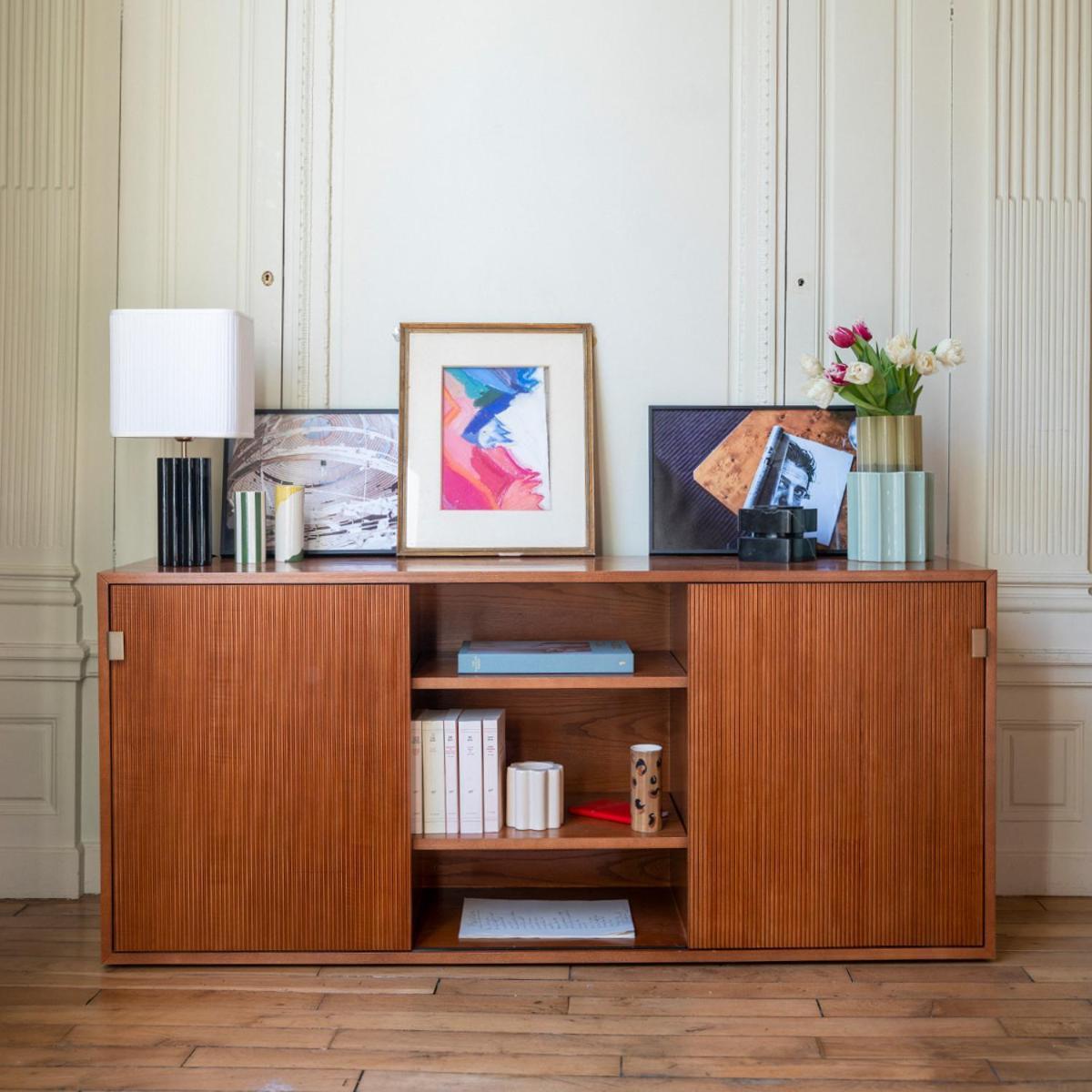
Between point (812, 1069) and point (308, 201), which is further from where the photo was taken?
point (308, 201)

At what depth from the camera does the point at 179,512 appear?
269 centimetres

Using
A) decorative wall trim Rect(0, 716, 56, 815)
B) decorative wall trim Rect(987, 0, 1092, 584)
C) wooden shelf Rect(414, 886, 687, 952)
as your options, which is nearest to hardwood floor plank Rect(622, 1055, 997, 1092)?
wooden shelf Rect(414, 886, 687, 952)

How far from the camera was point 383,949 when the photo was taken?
257 cm

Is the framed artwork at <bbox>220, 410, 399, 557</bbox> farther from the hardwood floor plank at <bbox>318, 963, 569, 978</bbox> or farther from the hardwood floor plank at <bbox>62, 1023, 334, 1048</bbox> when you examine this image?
the hardwood floor plank at <bbox>62, 1023, 334, 1048</bbox>

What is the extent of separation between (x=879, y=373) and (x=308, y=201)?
1520mm

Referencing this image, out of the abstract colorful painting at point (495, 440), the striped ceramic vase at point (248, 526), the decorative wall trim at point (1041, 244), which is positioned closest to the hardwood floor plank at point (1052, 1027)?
the decorative wall trim at point (1041, 244)

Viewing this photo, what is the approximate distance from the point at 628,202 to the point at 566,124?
259 millimetres

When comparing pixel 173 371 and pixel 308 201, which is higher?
pixel 308 201

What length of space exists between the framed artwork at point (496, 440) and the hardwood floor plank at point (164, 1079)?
4.14ft

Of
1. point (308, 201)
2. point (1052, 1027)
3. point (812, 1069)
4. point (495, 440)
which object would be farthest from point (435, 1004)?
point (308, 201)

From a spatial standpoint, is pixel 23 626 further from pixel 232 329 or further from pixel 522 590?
pixel 522 590

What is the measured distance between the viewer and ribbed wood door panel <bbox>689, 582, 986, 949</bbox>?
2545mm

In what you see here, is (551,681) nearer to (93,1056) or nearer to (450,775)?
(450,775)

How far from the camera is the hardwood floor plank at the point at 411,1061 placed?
2.13m
